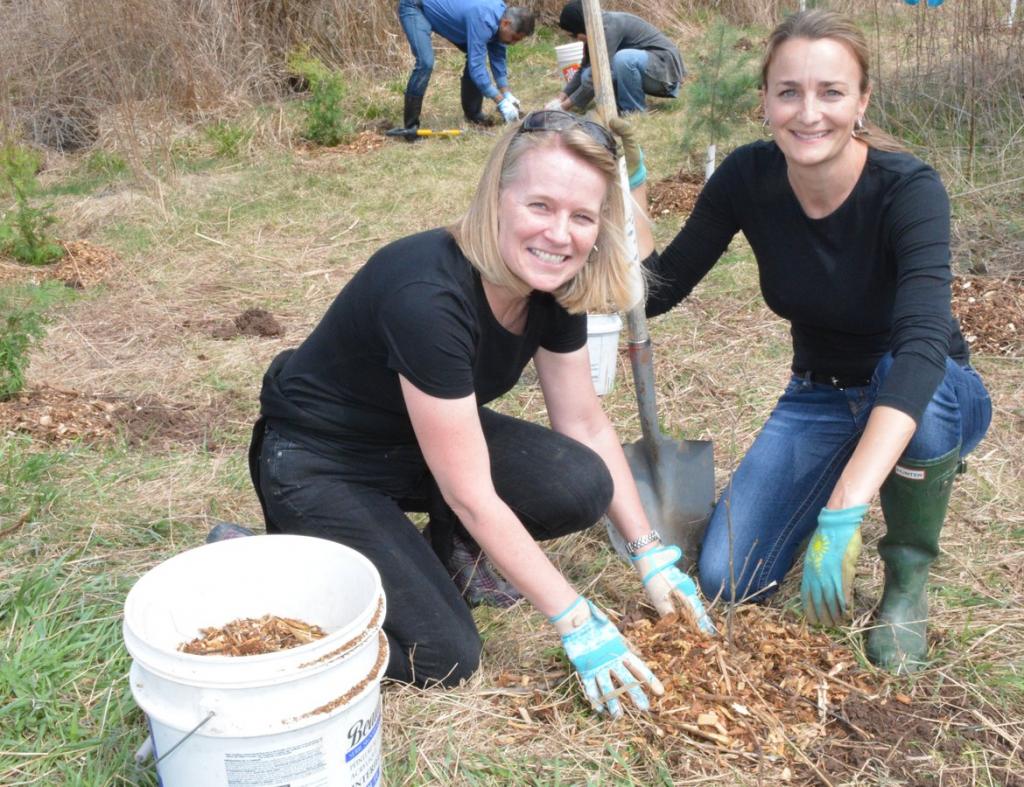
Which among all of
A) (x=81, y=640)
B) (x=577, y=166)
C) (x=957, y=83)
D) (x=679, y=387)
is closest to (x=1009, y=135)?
(x=957, y=83)

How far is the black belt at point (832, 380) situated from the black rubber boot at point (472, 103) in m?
6.97

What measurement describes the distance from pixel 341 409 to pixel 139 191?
544cm

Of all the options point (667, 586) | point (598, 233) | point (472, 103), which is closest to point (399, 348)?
point (598, 233)

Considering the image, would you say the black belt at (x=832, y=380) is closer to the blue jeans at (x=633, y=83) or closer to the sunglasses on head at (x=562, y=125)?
the sunglasses on head at (x=562, y=125)

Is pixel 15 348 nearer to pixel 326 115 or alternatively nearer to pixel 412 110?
pixel 326 115

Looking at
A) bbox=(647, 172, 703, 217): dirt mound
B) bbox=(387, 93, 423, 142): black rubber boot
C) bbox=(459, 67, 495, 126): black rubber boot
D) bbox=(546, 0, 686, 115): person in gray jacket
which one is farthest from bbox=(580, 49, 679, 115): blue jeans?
bbox=(647, 172, 703, 217): dirt mound

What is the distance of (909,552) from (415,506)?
119 centimetres

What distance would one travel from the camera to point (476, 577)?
2742mm

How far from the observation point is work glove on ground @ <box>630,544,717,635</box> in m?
2.39

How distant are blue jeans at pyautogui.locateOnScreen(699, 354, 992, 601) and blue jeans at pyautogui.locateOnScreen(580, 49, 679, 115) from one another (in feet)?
20.9

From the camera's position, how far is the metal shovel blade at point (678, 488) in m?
2.97

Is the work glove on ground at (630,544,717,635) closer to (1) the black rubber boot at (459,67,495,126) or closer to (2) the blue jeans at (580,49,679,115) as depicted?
(2) the blue jeans at (580,49,679,115)

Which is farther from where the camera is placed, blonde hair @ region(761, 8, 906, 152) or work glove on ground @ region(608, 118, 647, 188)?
work glove on ground @ region(608, 118, 647, 188)

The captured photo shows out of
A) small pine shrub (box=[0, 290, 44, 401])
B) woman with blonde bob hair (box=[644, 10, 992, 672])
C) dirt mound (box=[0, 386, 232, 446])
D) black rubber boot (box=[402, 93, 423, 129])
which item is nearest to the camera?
woman with blonde bob hair (box=[644, 10, 992, 672])
